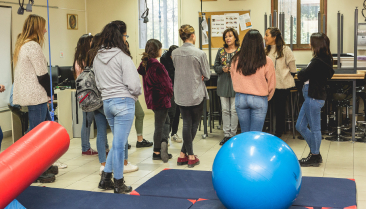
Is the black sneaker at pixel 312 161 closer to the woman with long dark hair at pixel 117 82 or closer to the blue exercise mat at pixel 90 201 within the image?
the blue exercise mat at pixel 90 201

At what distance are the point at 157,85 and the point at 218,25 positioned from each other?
3.82 meters

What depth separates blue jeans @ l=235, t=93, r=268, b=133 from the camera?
3459 mm

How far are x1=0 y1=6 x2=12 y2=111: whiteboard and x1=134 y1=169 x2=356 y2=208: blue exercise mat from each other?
3566mm

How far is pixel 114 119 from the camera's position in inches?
120

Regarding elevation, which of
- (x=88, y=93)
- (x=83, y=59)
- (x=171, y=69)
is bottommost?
(x=88, y=93)

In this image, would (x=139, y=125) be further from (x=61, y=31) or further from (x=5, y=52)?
(x=61, y=31)

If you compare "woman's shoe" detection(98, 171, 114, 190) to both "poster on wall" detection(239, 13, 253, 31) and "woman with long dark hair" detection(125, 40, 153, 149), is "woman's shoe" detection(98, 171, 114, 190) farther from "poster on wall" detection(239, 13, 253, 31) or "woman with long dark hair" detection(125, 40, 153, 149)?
"poster on wall" detection(239, 13, 253, 31)

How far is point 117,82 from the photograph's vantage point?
2990mm

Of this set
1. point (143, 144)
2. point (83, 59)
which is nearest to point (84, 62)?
point (83, 59)

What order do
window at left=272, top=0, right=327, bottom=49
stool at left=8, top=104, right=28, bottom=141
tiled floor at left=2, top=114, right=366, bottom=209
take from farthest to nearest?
window at left=272, top=0, right=327, bottom=49, stool at left=8, top=104, right=28, bottom=141, tiled floor at left=2, top=114, right=366, bottom=209

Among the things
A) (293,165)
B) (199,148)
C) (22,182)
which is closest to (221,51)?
(199,148)

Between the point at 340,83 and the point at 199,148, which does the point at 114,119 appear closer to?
the point at 199,148

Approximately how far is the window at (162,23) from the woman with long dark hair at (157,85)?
395 centimetres

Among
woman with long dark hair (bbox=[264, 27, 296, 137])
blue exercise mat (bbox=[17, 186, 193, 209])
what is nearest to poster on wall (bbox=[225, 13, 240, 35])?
woman with long dark hair (bbox=[264, 27, 296, 137])
